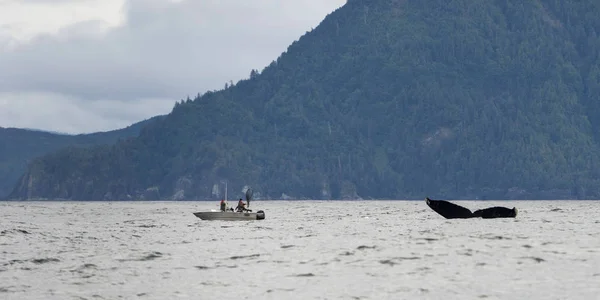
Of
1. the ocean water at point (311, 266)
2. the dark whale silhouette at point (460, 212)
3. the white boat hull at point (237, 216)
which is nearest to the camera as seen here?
the ocean water at point (311, 266)

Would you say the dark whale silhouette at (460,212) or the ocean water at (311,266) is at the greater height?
the dark whale silhouette at (460,212)

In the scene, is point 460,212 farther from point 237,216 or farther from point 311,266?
point 311,266

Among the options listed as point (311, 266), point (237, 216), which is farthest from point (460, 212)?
point (311, 266)

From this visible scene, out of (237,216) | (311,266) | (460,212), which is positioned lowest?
(311,266)

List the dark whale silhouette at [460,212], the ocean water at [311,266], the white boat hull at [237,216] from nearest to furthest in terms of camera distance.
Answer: the ocean water at [311,266]
the white boat hull at [237,216]
the dark whale silhouette at [460,212]

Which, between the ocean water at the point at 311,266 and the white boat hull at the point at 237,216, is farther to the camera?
the white boat hull at the point at 237,216

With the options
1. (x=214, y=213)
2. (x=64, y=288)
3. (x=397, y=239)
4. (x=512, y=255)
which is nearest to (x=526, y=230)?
(x=397, y=239)

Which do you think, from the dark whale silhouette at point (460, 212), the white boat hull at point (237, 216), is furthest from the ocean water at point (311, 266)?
the dark whale silhouette at point (460, 212)

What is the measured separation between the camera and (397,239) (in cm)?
9744

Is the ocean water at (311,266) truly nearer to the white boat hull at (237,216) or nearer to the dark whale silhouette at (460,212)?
the white boat hull at (237,216)

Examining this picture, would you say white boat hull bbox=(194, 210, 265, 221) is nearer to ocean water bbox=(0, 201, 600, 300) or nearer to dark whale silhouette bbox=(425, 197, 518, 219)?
dark whale silhouette bbox=(425, 197, 518, 219)

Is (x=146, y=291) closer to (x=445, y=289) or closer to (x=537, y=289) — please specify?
(x=445, y=289)

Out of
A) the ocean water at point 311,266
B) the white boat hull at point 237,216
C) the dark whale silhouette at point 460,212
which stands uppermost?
the dark whale silhouette at point 460,212

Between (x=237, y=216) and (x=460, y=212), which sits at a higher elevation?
(x=460, y=212)
